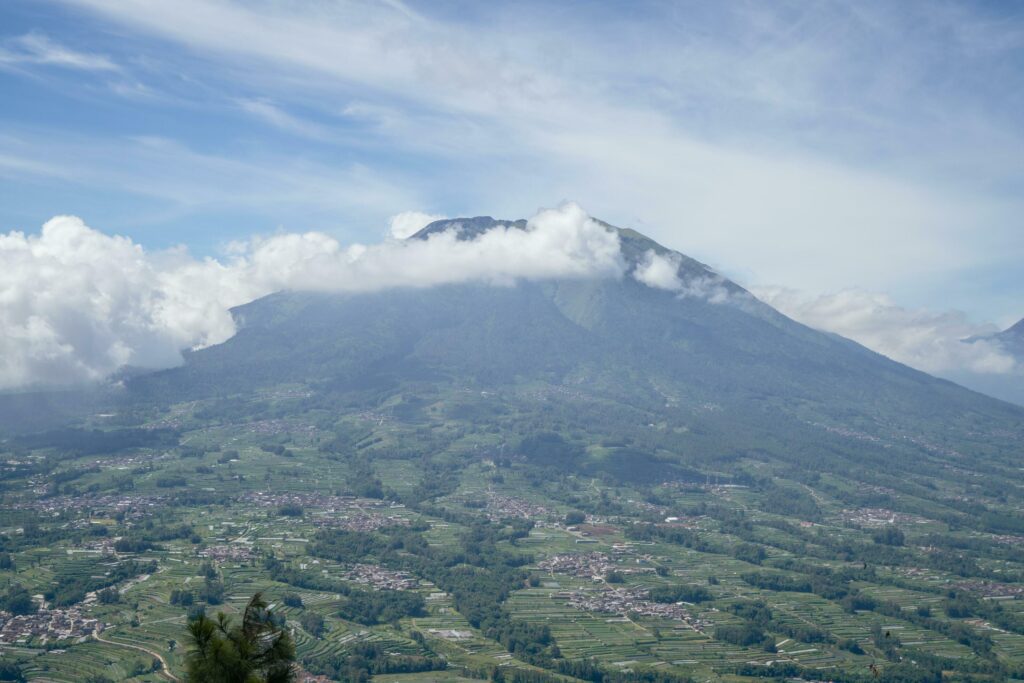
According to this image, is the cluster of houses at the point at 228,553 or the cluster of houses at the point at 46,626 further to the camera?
the cluster of houses at the point at 228,553

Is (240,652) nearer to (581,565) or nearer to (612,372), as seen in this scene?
(581,565)

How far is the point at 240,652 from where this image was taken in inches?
511

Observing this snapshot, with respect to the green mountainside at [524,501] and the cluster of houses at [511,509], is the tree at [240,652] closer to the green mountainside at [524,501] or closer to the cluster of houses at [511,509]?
the green mountainside at [524,501]

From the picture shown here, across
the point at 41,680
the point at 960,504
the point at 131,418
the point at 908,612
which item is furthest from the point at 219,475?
the point at 960,504

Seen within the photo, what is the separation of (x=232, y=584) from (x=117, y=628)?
8.37 m

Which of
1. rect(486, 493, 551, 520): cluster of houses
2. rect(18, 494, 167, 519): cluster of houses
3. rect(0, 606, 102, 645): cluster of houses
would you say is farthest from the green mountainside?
rect(486, 493, 551, 520): cluster of houses

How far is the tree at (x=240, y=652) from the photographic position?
12.8m

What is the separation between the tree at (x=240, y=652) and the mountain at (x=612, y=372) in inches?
3469

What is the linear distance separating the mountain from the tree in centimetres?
8810

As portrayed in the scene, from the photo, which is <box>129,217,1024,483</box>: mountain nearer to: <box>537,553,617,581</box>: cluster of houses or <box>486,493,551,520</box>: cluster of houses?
<box>486,493,551,520</box>: cluster of houses

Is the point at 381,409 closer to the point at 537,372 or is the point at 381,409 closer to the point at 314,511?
the point at 537,372

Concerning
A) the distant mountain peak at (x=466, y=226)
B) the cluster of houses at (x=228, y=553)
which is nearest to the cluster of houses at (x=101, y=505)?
the cluster of houses at (x=228, y=553)

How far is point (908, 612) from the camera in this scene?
Answer: 5581cm

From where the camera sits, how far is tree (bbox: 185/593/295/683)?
12.8 m
